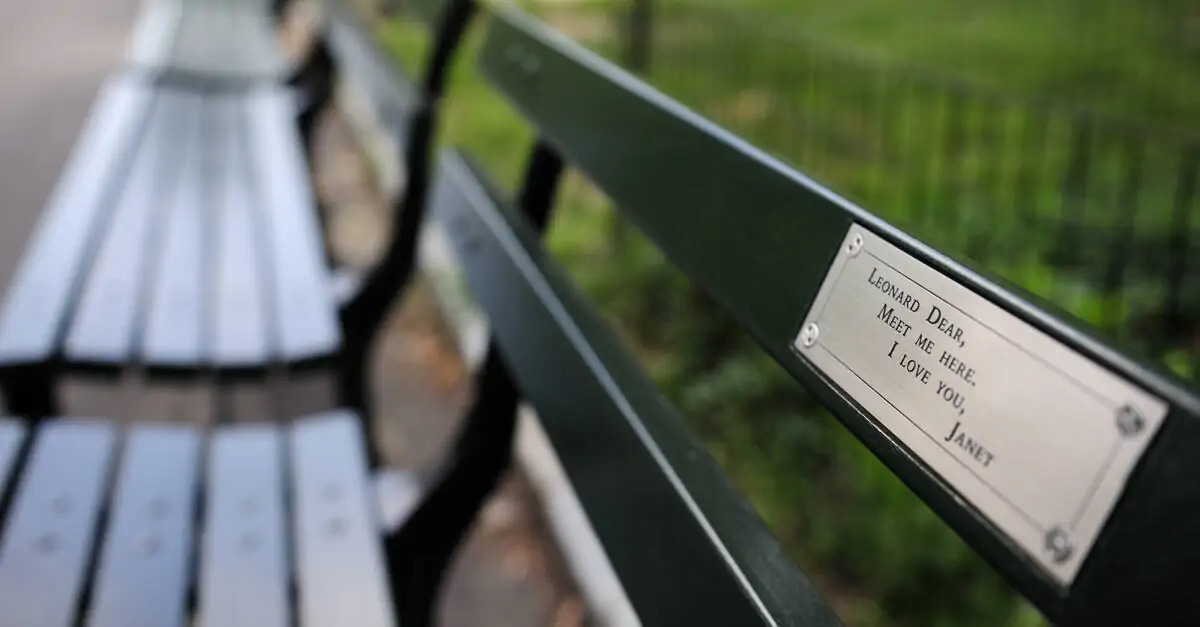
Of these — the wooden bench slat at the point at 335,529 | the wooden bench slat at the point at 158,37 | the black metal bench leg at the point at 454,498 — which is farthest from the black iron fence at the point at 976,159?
the wooden bench slat at the point at 335,529

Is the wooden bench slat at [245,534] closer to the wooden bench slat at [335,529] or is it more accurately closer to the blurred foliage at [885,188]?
the wooden bench slat at [335,529]

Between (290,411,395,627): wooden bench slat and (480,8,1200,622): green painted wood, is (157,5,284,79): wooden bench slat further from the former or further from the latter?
(290,411,395,627): wooden bench slat

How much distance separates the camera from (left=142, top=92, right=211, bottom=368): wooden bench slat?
166cm

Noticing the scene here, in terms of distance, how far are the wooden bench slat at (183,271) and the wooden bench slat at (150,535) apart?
7.3 inches

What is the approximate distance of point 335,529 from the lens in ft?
4.24

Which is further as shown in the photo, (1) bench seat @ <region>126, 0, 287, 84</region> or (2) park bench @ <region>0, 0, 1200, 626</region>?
(1) bench seat @ <region>126, 0, 287, 84</region>

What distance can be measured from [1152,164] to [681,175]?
453 cm

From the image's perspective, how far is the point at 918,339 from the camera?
0.68m

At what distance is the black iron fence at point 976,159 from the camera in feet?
10.2

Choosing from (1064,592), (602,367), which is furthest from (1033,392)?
(602,367)

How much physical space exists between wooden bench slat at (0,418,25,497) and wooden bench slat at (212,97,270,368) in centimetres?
27

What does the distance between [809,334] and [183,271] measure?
142 centimetres

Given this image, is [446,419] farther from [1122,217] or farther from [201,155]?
[1122,217]

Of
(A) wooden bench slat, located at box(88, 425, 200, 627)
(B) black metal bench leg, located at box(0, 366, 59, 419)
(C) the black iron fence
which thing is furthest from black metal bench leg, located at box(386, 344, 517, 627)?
(C) the black iron fence
